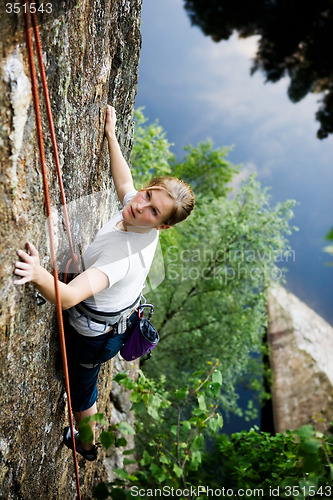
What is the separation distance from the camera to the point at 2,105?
5.36 ft

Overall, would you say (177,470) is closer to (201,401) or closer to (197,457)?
(197,457)

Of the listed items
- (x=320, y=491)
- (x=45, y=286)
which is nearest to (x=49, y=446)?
(x=45, y=286)

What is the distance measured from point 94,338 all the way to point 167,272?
13531 millimetres

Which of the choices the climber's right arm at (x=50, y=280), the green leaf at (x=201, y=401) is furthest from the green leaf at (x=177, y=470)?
the climber's right arm at (x=50, y=280)

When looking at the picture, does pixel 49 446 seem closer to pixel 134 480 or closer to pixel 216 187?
pixel 134 480

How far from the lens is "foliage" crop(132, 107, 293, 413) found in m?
15.3

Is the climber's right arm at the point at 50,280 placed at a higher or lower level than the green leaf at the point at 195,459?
higher

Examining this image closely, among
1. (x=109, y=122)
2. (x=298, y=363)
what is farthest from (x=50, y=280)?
(x=298, y=363)

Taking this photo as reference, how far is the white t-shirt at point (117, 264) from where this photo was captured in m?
2.16

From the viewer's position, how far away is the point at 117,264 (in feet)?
7.02

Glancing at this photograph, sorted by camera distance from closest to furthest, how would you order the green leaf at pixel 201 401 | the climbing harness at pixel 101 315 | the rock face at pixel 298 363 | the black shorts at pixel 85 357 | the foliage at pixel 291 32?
1. the green leaf at pixel 201 401
2. the climbing harness at pixel 101 315
3. the black shorts at pixel 85 357
4. the foliage at pixel 291 32
5. the rock face at pixel 298 363

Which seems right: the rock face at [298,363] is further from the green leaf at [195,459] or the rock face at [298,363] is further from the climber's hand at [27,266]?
the climber's hand at [27,266]

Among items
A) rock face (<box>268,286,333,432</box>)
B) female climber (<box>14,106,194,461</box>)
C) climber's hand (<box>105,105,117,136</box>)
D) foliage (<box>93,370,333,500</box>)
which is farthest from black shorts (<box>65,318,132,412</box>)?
rock face (<box>268,286,333,432</box>)

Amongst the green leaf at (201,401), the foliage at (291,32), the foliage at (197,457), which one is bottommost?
the foliage at (197,457)
